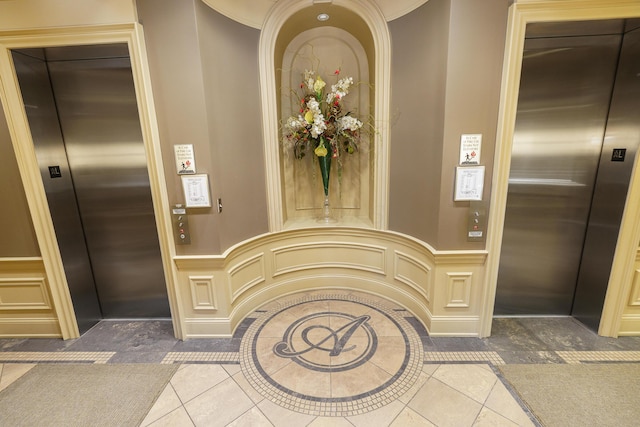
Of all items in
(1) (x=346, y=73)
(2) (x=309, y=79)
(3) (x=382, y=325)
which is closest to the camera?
(3) (x=382, y=325)

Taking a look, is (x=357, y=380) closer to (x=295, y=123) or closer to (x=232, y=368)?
(x=232, y=368)

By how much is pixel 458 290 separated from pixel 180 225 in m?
2.43

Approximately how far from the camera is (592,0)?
1.87 metres

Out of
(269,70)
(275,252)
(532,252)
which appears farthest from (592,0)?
(275,252)

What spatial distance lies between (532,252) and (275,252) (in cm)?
252

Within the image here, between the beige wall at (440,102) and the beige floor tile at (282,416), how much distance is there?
5.25 ft

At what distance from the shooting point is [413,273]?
8.85ft

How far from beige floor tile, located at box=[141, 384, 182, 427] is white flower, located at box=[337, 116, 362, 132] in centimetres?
261

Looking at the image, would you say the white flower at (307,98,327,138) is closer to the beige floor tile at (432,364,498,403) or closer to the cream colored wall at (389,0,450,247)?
the cream colored wall at (389,0,450,247)

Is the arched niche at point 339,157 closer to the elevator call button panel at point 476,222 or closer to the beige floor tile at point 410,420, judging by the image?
the elevator call button panel at point 476,222

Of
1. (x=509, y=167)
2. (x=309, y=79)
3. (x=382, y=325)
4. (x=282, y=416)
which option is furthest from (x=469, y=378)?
(x=309, y=79)

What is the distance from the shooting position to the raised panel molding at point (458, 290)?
7.77 ft

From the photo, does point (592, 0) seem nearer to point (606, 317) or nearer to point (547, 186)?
point (547, 186)

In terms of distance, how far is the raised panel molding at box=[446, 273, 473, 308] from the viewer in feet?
7.77
